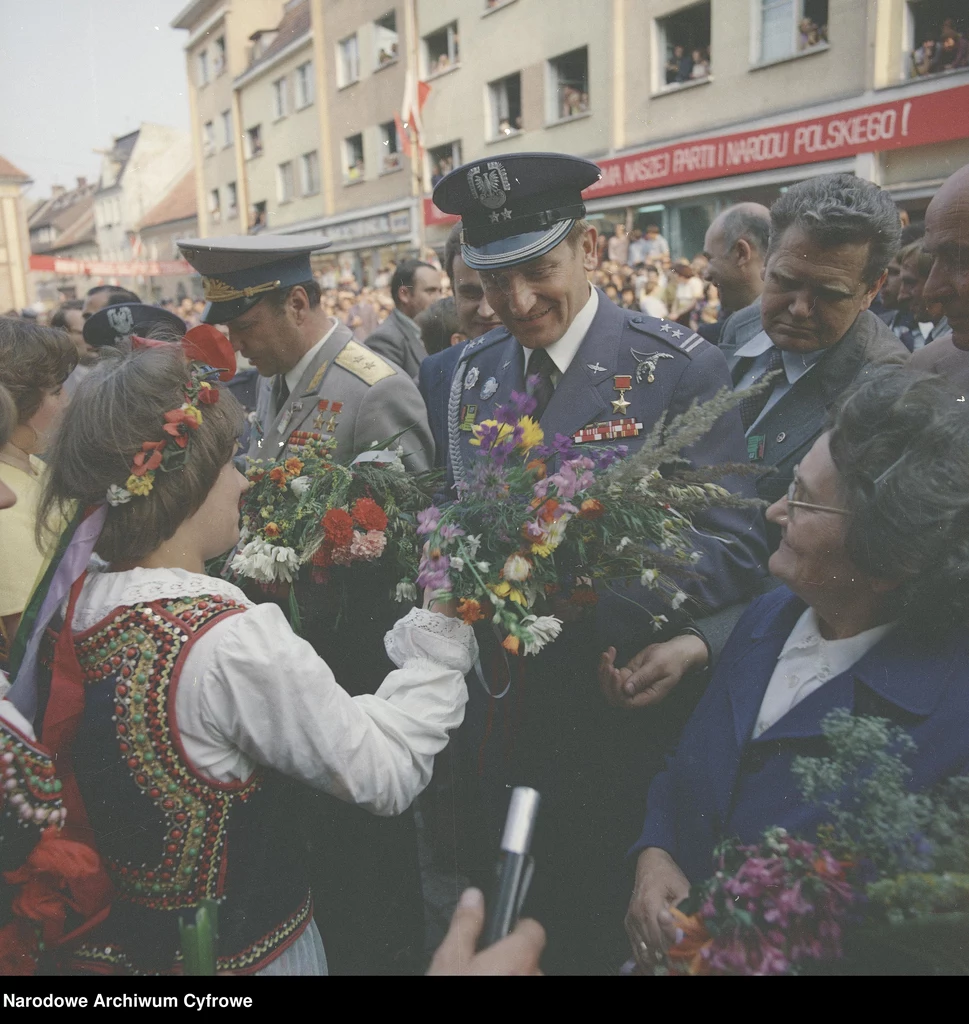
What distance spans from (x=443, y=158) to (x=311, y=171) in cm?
56

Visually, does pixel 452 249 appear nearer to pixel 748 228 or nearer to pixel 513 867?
pixel 748 228

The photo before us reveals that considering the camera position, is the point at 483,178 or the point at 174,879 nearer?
the point at 174,879

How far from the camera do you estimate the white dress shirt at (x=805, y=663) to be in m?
1.53

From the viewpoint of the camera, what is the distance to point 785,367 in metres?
2.13

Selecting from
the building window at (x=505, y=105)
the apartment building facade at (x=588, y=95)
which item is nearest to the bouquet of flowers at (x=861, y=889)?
the apartment building facade at (x=588, y=95)

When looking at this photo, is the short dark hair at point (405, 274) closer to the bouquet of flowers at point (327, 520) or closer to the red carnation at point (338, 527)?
the bouquet of flowers at point (327, 520)

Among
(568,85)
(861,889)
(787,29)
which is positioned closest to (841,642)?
(861,889)

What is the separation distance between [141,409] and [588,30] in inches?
69.2

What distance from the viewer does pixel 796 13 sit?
2.12m

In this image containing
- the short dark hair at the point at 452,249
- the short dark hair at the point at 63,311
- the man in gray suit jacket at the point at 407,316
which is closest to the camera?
the short dark hair at the point at 452,249

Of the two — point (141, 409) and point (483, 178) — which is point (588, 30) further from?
point (141, 409)

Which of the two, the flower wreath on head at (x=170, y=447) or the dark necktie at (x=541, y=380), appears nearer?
the flower wreath on head at (x=170, y=447)

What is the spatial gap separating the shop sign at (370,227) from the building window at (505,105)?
62 centimetres
